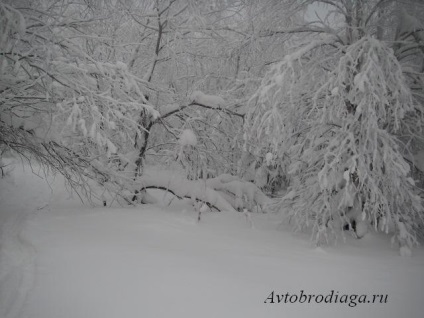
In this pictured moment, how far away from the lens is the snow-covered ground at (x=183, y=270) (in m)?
3.47

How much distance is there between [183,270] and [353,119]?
3.32 meters

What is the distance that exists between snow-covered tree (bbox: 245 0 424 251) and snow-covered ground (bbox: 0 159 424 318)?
2.09 feet

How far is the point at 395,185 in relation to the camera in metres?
5.07

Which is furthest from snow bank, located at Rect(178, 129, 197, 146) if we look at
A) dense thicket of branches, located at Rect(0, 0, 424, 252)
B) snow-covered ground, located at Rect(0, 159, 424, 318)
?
snow-covered ground, located at Rect(0, 159, 424, 318)

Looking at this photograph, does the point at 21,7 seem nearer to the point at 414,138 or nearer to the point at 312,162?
the point at 312,162

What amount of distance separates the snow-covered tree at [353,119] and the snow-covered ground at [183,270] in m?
0.64

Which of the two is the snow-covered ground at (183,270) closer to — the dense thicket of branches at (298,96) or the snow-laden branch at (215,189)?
the dense thicket of branches at (298,96)

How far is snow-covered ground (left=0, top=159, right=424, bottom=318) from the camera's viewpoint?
3467 millimetres

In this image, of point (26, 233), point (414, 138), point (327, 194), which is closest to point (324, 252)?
point (327, 194)

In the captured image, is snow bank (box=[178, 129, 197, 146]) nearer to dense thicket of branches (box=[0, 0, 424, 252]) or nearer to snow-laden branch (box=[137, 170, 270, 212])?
dense thicket of branches (box=[0, 0, 424, 252])

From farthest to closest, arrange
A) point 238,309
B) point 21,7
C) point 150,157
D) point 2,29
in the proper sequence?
point 150,157
point 21,7
point 2,29
point 238,309

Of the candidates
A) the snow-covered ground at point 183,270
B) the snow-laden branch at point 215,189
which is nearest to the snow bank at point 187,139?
the snow-laden branch at point 215,189

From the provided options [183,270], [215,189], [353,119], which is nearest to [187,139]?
[215,189]

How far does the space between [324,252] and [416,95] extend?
3.02 meters
